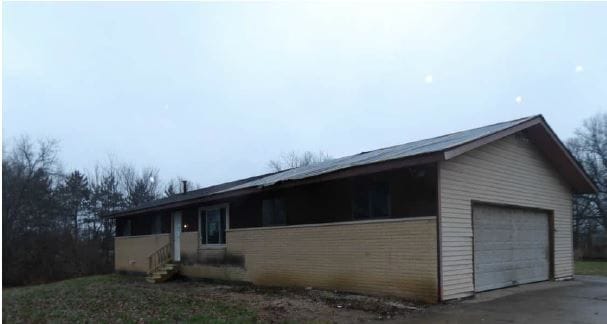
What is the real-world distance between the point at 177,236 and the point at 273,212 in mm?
7077

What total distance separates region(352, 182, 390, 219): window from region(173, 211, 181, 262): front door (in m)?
10.4

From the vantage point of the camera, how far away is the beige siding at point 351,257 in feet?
36.4

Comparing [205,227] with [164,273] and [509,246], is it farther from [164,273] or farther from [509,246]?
[509,246]

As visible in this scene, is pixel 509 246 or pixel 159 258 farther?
pixel 159 258

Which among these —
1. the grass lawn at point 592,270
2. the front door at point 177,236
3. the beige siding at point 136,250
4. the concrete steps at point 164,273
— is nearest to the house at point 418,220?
the concrete steps at point 164,273

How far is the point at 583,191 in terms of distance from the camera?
1708cm

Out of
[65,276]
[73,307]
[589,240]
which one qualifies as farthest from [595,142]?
[73,307]

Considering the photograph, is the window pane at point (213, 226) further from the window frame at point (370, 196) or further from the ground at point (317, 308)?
the window frame at point (370, 196)

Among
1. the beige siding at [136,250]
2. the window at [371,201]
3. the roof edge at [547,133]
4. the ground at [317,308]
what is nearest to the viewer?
the ground at [317,308]

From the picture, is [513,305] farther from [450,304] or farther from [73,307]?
[73,307]

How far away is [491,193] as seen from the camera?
508 inches

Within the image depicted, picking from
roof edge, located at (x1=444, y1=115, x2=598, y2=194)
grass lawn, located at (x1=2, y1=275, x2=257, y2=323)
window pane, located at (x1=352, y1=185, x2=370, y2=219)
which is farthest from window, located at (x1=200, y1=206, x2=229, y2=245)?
roof edge, located at (x1=444, y1=115, x2=598, y2=194)

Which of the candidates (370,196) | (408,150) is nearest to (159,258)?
(370,196)

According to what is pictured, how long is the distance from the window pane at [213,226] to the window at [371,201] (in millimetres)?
7097
